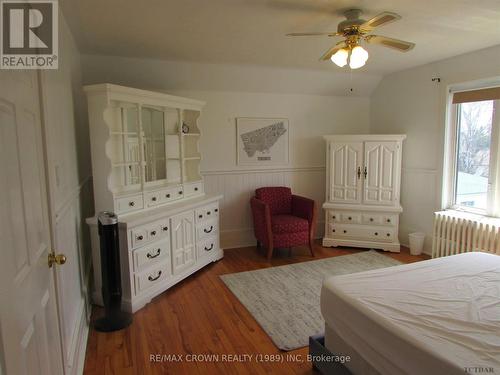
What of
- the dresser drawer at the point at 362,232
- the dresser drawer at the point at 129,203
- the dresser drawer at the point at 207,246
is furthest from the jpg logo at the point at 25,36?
the dresser drawer at the point at 362,232

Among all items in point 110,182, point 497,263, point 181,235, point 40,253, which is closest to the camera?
point 40,253

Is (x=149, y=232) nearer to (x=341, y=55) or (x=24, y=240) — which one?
(x=24, y=240)

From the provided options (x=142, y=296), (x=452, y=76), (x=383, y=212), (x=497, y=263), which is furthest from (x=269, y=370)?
(x=452, y=76)

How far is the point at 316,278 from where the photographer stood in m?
3.65

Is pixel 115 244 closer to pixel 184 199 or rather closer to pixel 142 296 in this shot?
pixel 142 296

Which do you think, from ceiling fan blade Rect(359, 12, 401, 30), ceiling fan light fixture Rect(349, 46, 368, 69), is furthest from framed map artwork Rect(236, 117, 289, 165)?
ceiling fan blade Rect(359, 12, 401, 30)

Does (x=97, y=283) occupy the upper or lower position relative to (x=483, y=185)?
lower

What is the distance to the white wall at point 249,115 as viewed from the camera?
13.8 ft

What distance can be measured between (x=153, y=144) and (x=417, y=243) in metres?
3.51

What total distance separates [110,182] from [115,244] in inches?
22.6

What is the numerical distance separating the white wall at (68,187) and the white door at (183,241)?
0.82 metres

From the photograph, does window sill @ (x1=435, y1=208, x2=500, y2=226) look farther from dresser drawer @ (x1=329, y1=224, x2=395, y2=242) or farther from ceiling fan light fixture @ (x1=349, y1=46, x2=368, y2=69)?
ceiling fan light fixture @ (x1=349, y1=46, x2=368, y2=69)

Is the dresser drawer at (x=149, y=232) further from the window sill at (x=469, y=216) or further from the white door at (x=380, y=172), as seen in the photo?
the window sill at (x=469, y=216)

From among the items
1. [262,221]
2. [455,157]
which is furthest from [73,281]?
[455,157]
